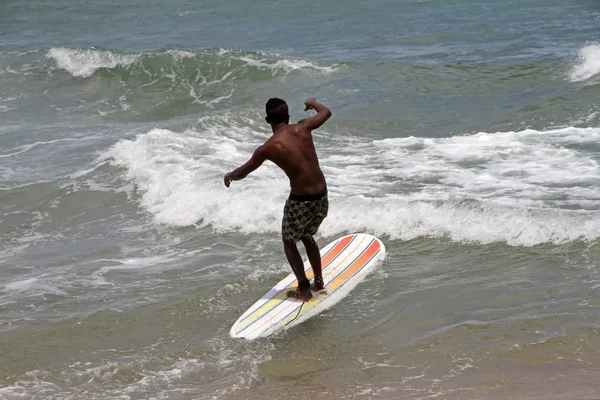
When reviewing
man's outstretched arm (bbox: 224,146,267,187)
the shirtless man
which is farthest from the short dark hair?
man's outstretched arm (bbox: 224,146,267,187)

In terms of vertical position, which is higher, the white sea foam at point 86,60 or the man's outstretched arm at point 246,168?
the man's outstretched arm at point 246,168

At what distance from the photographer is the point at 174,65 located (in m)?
19.7

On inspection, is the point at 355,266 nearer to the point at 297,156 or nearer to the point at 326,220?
the point at 297,156

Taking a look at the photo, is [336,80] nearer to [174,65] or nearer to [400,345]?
[174,65]

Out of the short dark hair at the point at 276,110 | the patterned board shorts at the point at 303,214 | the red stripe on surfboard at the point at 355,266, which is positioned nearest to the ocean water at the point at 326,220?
the red stripe on surfboard at the point at 355,266

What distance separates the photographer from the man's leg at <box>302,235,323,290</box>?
6355 mm

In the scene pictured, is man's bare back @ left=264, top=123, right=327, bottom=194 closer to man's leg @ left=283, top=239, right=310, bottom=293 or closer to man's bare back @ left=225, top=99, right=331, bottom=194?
man's bare back @ left=225, top=99, right=331, bottom=194

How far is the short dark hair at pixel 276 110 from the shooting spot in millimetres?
5949

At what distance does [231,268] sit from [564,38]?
43.0 feet

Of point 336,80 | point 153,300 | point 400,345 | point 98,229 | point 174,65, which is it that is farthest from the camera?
point 174,65

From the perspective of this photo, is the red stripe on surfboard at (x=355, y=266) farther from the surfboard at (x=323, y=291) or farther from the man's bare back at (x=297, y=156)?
the man's bare back at (x=297, y=156)

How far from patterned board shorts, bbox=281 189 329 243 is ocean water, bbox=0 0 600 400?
68 centimetres

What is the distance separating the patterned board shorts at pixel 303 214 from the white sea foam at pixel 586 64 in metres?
9.68

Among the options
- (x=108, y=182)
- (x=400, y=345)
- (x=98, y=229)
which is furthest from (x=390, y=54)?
(x=400, y=345)
